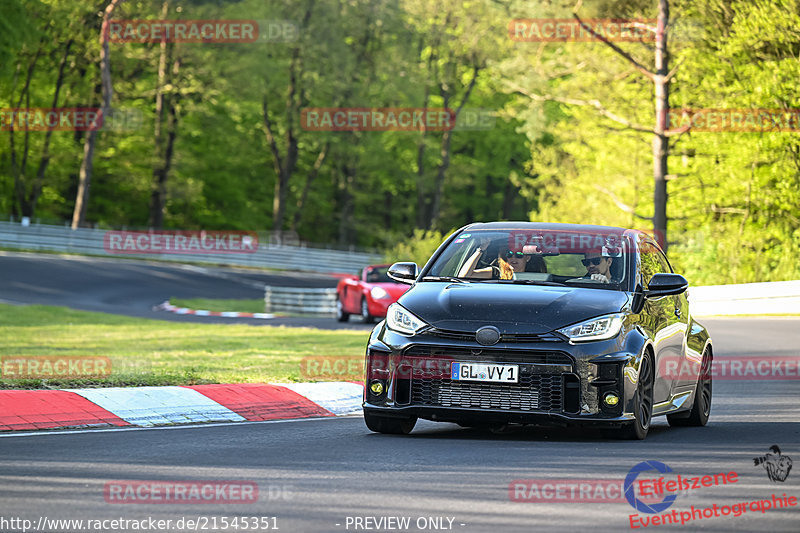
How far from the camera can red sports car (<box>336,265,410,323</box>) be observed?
99.3 feet

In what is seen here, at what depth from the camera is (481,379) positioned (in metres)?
9.15

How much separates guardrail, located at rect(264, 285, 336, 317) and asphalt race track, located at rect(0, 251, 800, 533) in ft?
89.6

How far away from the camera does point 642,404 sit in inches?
378

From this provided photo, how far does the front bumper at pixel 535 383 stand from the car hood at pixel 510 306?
0.13 meters

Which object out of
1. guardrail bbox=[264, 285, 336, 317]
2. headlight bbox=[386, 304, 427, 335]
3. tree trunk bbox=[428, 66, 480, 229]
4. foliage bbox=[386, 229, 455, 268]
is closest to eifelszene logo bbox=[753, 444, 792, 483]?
headlight bbox=[386, 304, 427, 335]

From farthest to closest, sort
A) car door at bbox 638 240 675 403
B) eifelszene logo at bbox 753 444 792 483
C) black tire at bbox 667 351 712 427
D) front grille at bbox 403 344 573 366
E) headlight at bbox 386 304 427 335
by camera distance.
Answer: black tire at bbox 667 351 712 427, car door at bbox 638 240 675 403, headlight at bbox 386 304 427 335, front grille at bbox 403 344 573 366, eifelszene logo at bbox 753 444 792 483

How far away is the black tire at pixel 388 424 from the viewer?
9.79 meters

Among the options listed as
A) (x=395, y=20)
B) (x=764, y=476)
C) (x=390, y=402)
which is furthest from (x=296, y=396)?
(x=395, y=20)

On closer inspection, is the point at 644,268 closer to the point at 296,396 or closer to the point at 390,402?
the point at 390,402

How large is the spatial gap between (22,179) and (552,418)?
207 feet

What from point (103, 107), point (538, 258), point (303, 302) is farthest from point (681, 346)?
point (103, 107)

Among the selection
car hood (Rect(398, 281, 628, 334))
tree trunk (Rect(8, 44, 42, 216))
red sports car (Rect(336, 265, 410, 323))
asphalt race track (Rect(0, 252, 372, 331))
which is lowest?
asphalt race track (Rect(0, 252, 372, 331))

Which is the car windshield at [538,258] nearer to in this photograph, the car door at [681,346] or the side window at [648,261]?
the side window at [648,261]

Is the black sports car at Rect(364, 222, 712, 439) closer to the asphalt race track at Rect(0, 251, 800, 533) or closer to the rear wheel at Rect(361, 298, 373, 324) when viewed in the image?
the asphalt race track at Rect(0, 251, 800, 533)
